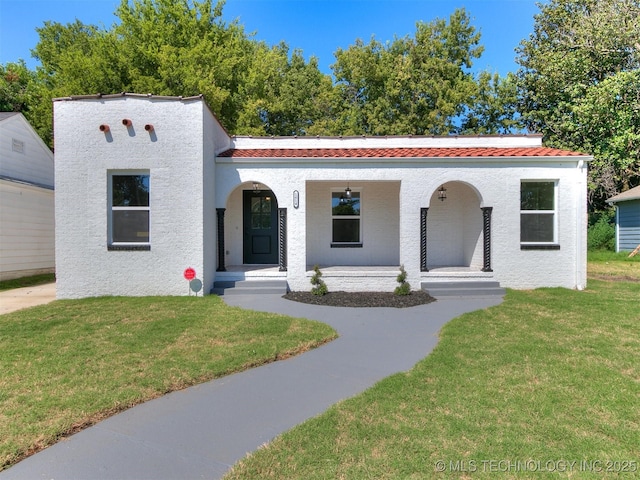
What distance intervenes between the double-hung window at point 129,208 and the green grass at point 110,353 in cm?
164

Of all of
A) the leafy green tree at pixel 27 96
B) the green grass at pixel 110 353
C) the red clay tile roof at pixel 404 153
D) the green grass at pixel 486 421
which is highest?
the leafy green tree at pixel 27 96

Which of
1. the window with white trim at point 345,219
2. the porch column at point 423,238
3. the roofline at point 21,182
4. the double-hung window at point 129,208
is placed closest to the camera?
the double-hung window at point 129,208

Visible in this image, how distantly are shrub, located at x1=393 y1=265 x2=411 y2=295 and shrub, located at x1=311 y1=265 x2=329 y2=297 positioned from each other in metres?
1.73

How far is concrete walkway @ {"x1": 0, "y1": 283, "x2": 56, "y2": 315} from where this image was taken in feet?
23.1

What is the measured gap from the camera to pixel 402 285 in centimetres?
816

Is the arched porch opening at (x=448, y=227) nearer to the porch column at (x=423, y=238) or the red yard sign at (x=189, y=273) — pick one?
the porch column at (x=423, y=238)

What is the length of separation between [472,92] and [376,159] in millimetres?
16103

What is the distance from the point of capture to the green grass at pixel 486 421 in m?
2.24

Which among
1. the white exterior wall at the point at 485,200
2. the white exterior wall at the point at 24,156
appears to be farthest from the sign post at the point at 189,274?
the white exterior wall at the point at 24,156

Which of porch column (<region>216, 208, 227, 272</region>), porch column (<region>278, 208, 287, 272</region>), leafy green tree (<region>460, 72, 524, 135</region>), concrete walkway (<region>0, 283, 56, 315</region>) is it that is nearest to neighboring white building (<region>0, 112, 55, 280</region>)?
concrete walkway (<region>0, 283, 56, 315</region>)

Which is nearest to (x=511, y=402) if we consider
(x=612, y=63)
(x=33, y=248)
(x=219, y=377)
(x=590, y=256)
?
(x=219, y=377)

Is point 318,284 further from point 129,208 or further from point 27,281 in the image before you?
point 27,281

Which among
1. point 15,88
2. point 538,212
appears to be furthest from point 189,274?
point 15,88

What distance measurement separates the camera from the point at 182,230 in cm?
782
